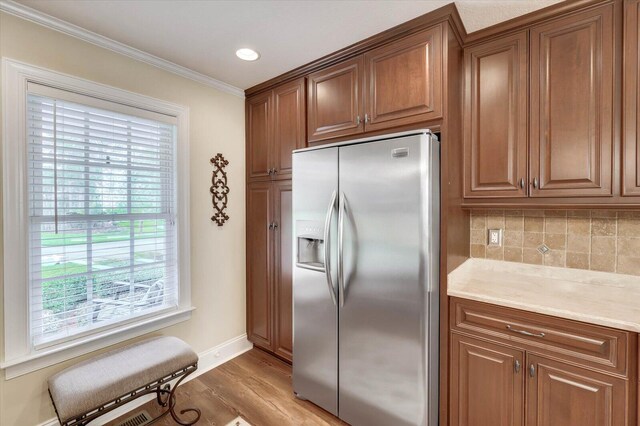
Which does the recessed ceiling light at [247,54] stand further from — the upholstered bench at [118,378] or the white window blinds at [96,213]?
the upholstered bench at [118,378]

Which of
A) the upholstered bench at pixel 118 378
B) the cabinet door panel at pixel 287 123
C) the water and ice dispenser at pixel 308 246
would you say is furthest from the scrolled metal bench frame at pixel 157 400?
the cabinet door panel at pixel 287 123

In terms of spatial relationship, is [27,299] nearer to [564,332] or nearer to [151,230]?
[151,230]

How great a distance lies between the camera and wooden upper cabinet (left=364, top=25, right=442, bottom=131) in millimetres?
1622

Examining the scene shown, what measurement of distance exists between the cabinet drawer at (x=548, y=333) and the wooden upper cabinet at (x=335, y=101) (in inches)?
50.8

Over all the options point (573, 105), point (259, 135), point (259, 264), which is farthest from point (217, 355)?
point (573, 105)

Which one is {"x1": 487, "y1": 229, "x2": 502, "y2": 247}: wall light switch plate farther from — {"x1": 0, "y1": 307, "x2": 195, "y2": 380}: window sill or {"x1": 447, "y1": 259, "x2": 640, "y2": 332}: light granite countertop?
{"x1": 0, "y1": 307, "x2": 195, "y2": 380}: window sill

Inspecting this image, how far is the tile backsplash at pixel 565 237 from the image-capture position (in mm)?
1658

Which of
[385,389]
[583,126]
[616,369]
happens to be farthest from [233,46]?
[616,369]

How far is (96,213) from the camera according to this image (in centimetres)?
187

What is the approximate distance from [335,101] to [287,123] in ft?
1.61

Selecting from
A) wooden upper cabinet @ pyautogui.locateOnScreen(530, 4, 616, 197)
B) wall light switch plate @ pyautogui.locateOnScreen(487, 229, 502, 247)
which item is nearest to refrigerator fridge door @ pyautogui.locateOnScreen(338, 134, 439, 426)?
wooden upper cabinet @ pyautogui.locateOnScreen(530, 4, 616, 197)

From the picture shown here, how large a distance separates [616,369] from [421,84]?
1.62 meters

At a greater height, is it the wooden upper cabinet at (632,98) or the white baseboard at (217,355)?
the wooden upper cabinet at (632,98)

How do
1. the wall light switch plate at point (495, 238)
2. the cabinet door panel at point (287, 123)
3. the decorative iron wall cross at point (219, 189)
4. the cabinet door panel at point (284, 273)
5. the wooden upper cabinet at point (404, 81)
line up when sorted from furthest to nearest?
the decorative iron wall cross at point (219, 189) < the cabinet door panel at point (284, 273) < the cabinet door panel at point (287, 123) < the wall light switch plate at point (495, 238) < the wooden upper cabinet at point (404, 81)
